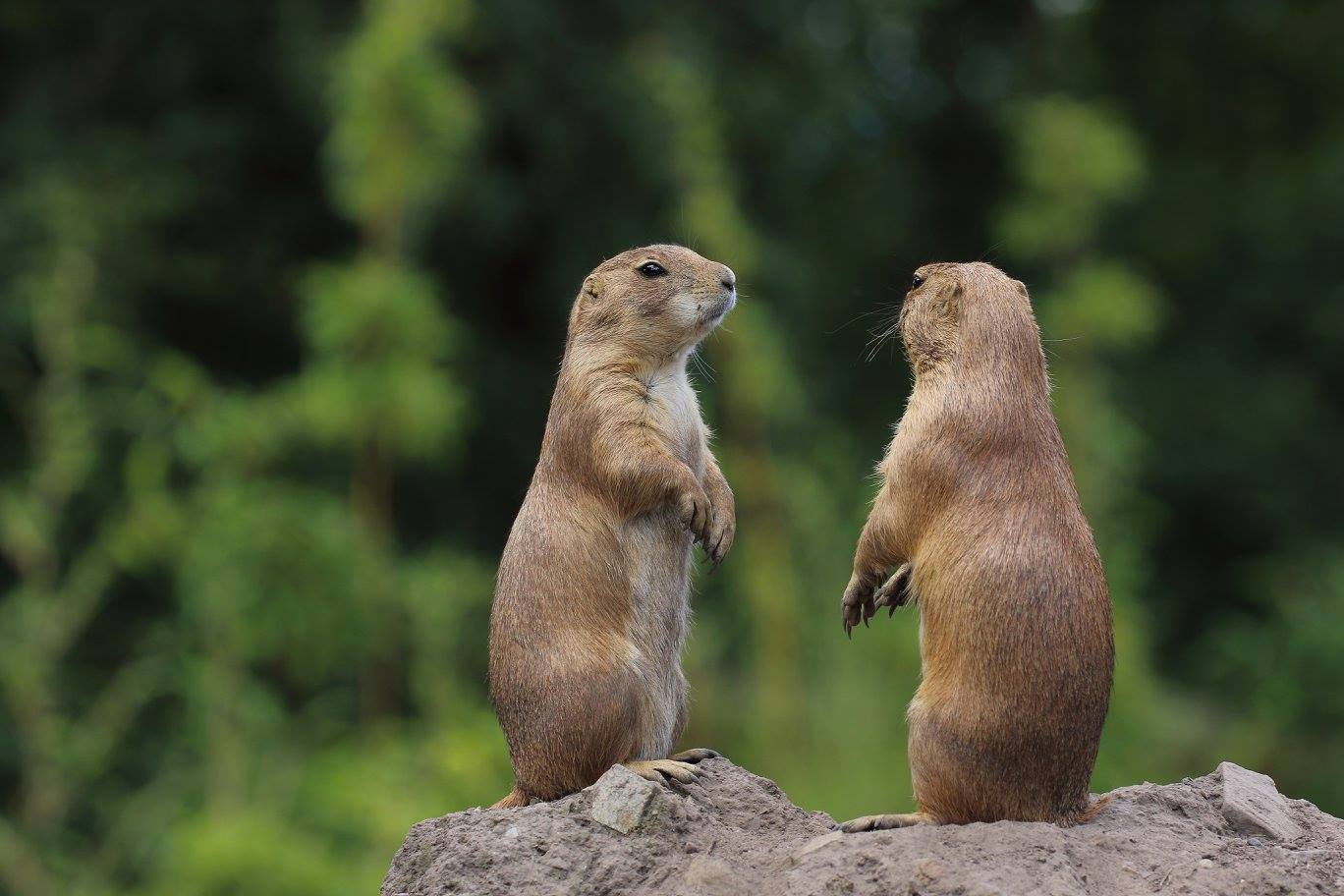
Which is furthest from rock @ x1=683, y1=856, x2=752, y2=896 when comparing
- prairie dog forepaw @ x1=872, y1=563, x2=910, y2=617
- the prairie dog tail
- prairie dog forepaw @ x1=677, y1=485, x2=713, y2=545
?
prairie dog forepaw @ x1=677, y1=485, x2=713, y2=545

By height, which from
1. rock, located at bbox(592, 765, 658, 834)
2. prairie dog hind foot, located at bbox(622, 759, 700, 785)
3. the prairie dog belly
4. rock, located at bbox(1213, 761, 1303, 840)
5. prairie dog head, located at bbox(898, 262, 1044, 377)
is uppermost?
A: prairie dog head, located at bbox(898, 262, 1044, 377)

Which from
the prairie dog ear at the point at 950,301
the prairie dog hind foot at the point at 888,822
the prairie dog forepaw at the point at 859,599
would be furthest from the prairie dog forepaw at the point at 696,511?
the prairie dog hind foot at the point at 888,822

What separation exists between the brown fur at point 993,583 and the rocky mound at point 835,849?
152 mm

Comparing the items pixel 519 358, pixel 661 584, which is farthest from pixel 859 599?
pixel 519 358

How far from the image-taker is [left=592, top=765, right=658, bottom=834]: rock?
183 inches

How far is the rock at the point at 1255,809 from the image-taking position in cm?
476

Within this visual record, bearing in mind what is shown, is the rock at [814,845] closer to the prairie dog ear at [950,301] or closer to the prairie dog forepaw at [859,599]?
the prairie dog forepaw at [859,599]

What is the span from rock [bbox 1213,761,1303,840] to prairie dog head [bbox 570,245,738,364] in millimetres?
2112

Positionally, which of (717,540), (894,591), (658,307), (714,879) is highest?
(658,307)

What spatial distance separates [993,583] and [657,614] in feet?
3.73

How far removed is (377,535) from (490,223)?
3.77 metres

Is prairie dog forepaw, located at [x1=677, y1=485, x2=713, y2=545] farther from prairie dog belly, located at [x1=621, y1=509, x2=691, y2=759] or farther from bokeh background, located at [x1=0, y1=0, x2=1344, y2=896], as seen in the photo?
bokeh background, located at [x1=0, y1=0, x2=1344, y2=896]

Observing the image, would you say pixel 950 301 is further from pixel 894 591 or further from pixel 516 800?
pixel 516 800

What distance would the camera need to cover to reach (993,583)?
4441 mm
